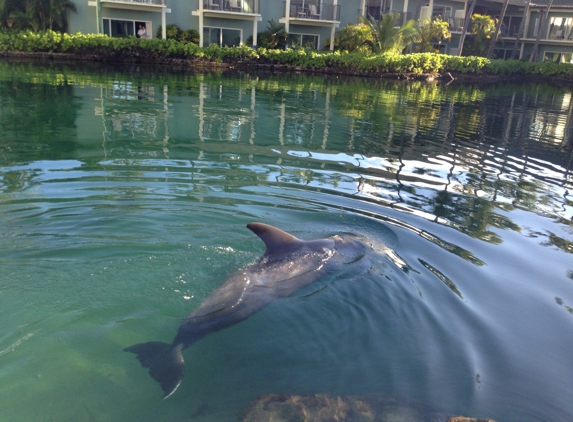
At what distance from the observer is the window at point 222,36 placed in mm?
38469

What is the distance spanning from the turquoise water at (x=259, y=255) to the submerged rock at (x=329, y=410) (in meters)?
0.11

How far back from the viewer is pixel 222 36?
39.2m

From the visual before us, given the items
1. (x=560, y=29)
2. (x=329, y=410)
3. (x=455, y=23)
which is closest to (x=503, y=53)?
(x=560, y=29)

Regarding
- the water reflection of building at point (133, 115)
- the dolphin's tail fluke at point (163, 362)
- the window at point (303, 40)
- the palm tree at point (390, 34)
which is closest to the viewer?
the dolphin's tail fluke at point (163, 362)

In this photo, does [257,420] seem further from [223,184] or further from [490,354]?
[223,184]

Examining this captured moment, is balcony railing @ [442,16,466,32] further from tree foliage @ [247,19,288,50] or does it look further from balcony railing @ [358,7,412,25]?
tree foliage @ [247,19,288,50]

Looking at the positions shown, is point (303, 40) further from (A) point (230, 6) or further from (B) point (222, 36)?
(A) point (230, 6)

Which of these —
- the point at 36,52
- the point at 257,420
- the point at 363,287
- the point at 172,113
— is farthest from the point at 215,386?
the point at 36,52

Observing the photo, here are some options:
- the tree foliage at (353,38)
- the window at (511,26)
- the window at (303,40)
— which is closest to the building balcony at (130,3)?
the window at (303,40)

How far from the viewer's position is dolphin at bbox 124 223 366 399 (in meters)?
4.78

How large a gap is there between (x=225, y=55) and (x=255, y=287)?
3244 cm

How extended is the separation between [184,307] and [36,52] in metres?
32.9

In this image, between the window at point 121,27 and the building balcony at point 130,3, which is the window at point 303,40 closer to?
the building balcony at point 130,3

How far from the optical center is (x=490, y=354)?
530cm
